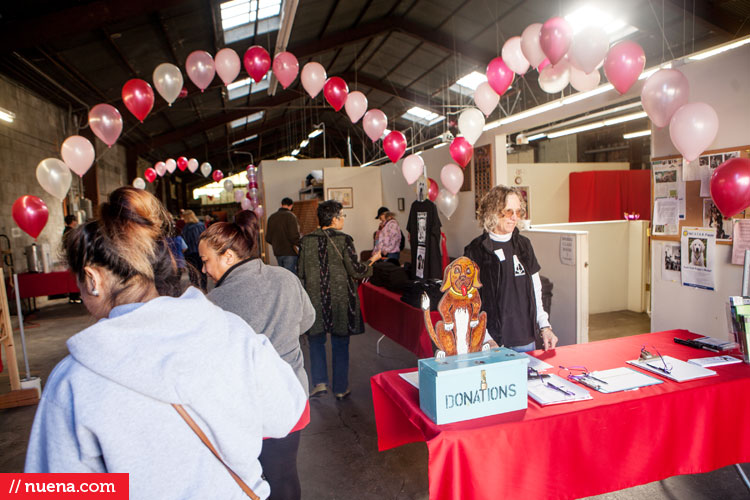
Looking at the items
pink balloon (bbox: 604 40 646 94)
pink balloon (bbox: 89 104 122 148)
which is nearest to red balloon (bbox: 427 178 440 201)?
pink balloon (bbox: 604 40 646 94)

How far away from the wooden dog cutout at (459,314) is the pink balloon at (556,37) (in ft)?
7.01

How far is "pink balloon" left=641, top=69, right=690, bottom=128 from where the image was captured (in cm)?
246

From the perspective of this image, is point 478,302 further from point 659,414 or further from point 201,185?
point 201,185

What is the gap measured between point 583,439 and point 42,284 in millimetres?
7076

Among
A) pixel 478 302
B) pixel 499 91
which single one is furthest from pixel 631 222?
pixel 478 302

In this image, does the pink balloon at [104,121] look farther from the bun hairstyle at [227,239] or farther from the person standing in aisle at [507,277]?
the person standing in aisle at [507,277]

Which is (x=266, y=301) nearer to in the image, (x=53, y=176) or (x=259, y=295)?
(x=259, y=295)

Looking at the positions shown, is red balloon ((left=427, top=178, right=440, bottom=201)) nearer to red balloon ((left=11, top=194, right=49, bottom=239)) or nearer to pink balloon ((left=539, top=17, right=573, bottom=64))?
pink balloon ((left=539, top=17, right=573, bottom=64))

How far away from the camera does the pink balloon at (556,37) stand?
9.43ft

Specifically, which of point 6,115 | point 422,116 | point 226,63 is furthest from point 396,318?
point 422,116

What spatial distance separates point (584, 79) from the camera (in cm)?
350

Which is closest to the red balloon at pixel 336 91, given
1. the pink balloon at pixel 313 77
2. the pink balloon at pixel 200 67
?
the pink balloon at pixel 313 77

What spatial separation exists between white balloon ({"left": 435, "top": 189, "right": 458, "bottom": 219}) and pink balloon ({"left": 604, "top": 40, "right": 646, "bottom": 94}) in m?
2.62

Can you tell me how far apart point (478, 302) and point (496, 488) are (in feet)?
1.96
